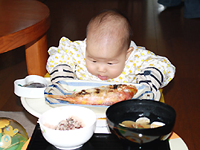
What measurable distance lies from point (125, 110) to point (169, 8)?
3.28 m

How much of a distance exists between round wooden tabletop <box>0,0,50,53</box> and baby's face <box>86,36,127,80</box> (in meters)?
0.23

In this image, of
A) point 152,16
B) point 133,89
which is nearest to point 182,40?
point 152,16

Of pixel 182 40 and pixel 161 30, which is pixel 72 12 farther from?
pixel 182 40

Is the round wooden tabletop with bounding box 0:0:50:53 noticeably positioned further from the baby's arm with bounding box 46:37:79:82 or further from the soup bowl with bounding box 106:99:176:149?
the soup bowl with bounding box 106:99:176:149

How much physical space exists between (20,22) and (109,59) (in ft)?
1.28

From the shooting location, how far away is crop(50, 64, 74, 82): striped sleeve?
3.45 feet

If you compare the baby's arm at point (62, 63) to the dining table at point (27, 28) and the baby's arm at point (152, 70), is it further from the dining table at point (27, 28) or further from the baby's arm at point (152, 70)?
the baby's arm at point (152, 70)

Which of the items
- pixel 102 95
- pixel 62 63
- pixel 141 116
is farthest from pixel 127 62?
pixel 141 116

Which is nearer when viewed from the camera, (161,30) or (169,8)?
(161,30)

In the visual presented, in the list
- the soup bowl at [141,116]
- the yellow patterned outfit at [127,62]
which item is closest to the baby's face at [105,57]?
the yellow patterned outfit at [127,62]

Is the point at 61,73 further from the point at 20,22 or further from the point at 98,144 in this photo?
the point at 98,144

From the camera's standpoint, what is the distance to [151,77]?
1021mm

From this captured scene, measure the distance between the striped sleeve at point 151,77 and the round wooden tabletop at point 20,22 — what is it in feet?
1.44

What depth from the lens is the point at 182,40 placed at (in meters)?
2.58
